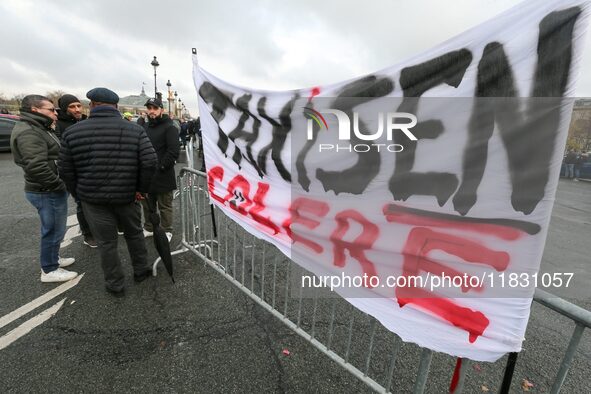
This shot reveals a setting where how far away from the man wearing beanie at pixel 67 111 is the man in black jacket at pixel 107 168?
1.62 m

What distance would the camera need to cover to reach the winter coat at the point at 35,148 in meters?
2.95

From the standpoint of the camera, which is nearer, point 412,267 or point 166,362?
point 412,267

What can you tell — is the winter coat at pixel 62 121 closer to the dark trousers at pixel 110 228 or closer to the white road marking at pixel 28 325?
the dark trousers at pixel 110 228

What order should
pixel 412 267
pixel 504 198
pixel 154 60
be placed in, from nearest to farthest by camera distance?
pixel 504 198 → pixel 412 267 → pixel 154 60

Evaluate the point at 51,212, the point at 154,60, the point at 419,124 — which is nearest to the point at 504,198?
the point at 419,124

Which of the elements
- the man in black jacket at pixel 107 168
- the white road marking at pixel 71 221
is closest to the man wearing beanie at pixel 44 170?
the man in black jacket at pixel 107 168

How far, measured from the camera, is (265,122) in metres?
2.47

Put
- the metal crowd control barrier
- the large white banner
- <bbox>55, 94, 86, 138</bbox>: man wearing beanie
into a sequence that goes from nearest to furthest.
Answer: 1. the large white banner
2. the metal crowd control barrier
3. <bbox>55, 94, 86, 138</bbox>: man wearing beanie

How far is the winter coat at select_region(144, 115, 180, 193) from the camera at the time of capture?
4.23 metres

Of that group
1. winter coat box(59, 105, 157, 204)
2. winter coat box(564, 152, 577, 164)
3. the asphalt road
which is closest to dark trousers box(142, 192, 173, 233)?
the asphalt road

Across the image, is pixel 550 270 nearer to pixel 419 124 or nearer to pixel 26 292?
pixel 419 124

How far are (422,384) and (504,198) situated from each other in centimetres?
113

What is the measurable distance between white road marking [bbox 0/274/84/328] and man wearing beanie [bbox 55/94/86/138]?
2.19 meters

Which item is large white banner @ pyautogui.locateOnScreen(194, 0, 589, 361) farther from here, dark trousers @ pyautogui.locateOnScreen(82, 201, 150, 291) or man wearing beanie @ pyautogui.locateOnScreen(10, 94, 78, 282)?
man wearing beanie @ pyautogui.locateOnScreen(10, 94, 78, 282)
